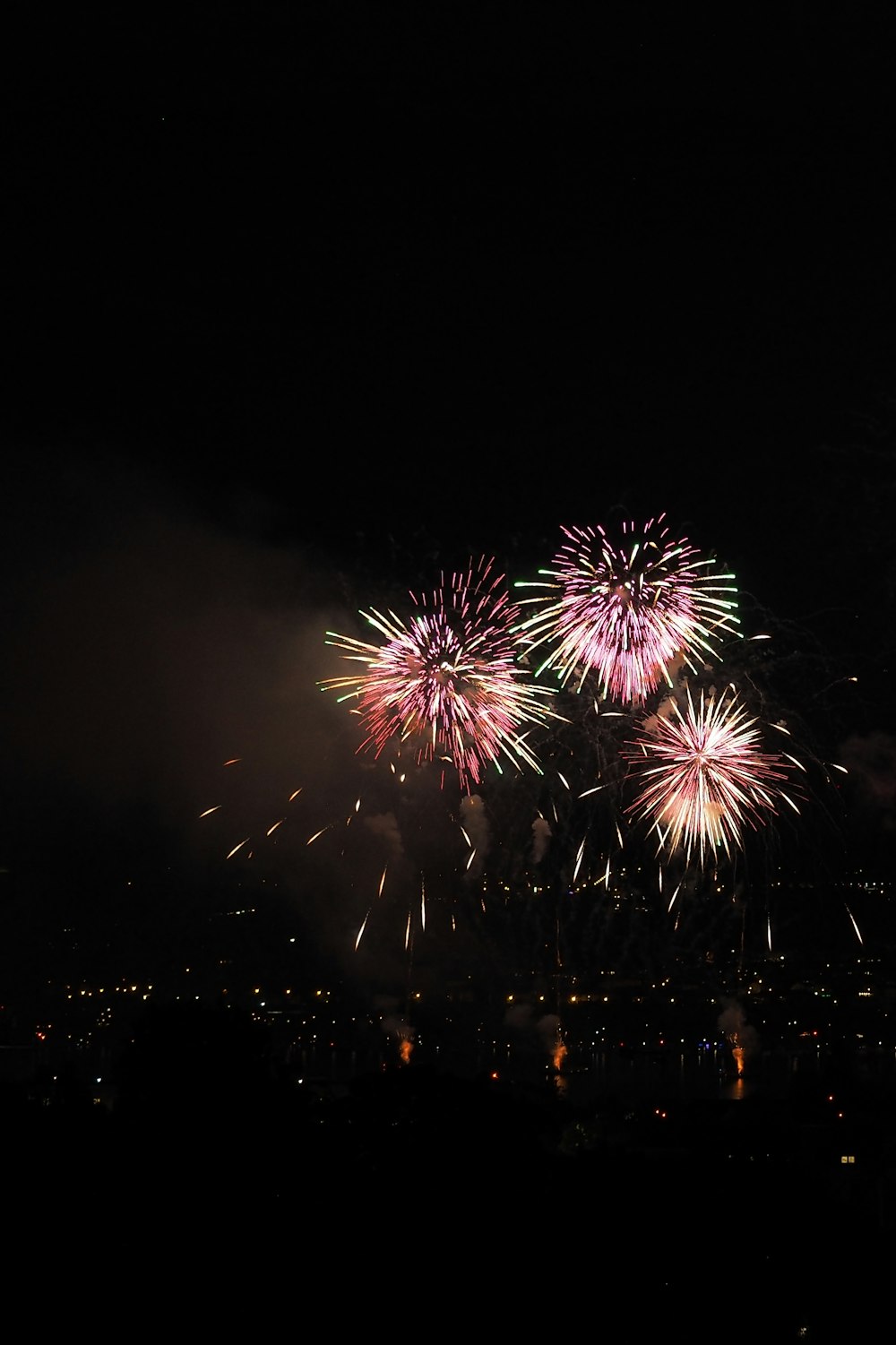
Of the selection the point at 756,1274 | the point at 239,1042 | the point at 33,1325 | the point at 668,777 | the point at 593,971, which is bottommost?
the point at 33,1325

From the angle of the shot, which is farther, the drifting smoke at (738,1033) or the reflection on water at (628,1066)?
the drifting smoke at (738,1033)

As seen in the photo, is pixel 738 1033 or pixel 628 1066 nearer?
pixel 628 1066

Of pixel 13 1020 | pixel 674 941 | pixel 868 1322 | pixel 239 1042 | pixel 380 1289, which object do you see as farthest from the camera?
pixel 674 941

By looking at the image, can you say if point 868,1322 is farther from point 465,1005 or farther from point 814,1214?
point 465,1005

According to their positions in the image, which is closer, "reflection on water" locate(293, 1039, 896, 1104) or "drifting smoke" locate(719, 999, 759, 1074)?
"reflection on water" locate(293, 1039, 896, 1104)

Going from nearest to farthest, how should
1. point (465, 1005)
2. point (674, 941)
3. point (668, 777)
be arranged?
point (668, 777)
point (465, 1005)
point (674, 941)

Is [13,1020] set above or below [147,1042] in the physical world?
above

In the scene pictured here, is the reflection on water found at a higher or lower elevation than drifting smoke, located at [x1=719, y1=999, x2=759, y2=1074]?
lower

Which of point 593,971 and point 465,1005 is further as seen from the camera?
point 593,971

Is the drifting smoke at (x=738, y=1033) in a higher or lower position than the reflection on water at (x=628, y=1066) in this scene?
higher

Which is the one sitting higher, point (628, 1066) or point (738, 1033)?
point (738, 1033)

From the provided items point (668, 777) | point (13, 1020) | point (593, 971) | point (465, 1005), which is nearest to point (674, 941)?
point (593, 971)
